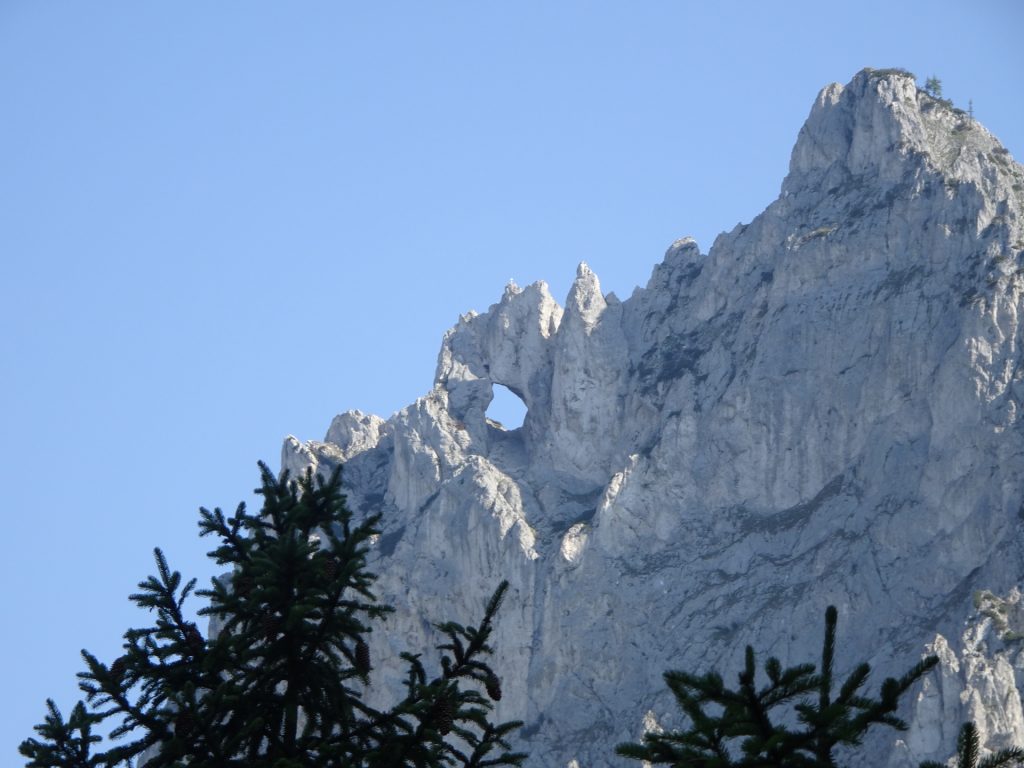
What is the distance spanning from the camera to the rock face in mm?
128625

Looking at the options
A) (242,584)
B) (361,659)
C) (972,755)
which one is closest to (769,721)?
(972,755)

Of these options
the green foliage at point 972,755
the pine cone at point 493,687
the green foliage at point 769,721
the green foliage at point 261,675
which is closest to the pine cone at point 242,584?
the green foliage at point 261,675

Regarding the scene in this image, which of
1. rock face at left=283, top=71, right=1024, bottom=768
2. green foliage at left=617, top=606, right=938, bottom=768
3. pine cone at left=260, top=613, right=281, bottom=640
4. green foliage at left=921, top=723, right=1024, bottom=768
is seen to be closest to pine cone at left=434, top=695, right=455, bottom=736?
pine cone at left=260, top=613, right=281, bottom=640

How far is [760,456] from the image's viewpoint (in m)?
142

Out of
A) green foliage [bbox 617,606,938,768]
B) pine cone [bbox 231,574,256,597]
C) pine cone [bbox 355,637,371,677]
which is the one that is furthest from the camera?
pine cone [bbox 231,574,256,597]

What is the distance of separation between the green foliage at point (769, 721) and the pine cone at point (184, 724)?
7722 mm

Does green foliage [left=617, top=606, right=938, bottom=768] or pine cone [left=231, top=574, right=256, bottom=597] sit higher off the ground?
pine cone [left=231, top=574, right=256, bottom=597]

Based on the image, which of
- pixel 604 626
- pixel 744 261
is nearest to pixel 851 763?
pixel 604 626

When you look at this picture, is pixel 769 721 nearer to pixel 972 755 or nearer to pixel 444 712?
pixel 972 755

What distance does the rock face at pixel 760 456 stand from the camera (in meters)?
129

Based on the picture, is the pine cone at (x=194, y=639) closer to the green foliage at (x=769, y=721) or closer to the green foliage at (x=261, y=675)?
the green foliage at (x=261, y=675)

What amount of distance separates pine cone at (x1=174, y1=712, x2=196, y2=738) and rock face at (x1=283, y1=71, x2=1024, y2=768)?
96401mm

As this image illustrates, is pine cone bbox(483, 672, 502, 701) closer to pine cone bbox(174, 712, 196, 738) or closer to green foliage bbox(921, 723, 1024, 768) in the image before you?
pine cone bbox(174, 712, 196, 738)

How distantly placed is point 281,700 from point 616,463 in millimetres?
125792
